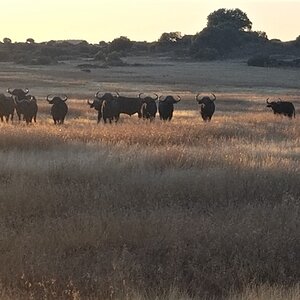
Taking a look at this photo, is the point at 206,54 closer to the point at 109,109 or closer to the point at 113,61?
Answer: the point at 113,61

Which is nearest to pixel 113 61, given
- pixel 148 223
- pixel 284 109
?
pixel 284 109

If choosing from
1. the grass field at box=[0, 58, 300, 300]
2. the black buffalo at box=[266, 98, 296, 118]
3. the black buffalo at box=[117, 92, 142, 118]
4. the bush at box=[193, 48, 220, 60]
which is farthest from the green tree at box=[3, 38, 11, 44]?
the grass field at box=[0, 58, 300, 300]

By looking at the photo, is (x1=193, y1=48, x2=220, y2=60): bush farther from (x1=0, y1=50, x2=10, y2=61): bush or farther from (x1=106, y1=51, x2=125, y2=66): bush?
(x1=0, y1=50, x2=10, y2=61): bush

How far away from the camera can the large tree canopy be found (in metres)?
149

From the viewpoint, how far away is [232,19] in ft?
494

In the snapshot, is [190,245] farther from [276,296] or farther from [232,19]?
[232,19]

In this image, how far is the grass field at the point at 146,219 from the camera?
770 centimetres

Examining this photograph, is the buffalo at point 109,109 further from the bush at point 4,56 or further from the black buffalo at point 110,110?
the bush at point 4,56

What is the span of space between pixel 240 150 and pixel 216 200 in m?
5.17

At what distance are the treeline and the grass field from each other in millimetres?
88001

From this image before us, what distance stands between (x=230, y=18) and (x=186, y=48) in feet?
73.6

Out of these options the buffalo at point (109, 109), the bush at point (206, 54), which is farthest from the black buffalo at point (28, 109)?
the bush at point (206, 54)

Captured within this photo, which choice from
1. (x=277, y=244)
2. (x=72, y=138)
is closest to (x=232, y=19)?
(x=72, y=138)

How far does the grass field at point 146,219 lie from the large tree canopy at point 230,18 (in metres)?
134
